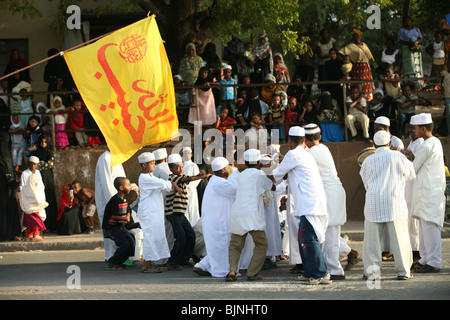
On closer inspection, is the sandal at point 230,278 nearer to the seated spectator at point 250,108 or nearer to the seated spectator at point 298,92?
the seated spectator at point 250,108

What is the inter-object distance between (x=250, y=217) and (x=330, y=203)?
1.02 meters

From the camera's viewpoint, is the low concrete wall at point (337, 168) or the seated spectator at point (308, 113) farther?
the seated spectator at point (308, 113)

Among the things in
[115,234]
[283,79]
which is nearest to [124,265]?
[115,234]

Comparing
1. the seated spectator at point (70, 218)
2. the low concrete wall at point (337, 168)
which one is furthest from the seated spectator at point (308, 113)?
the seated spectator at point (70, 218)

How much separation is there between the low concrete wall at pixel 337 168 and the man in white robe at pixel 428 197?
17.9 ft

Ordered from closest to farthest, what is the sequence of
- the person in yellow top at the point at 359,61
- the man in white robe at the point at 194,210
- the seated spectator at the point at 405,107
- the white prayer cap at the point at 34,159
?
the man in white robe at the point at 194,210, the white prayer cap at the point at 34,159, the seated spectator at the point at 405,107, the person in yellow top at the point at 359,61

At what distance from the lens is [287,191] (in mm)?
Answer: 10492

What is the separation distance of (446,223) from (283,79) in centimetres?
499

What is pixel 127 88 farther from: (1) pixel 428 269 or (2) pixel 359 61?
(2) pixel 359 61

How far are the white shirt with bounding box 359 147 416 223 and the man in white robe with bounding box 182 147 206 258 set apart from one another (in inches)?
115

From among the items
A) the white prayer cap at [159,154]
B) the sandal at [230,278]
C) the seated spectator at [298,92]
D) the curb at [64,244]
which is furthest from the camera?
the seated spectator at [298,92]

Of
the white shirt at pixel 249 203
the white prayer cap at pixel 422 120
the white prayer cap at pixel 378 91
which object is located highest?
the white prayer cap at pixel 378 91

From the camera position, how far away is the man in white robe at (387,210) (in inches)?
365

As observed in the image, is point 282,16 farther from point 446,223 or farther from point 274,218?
point 274,218
